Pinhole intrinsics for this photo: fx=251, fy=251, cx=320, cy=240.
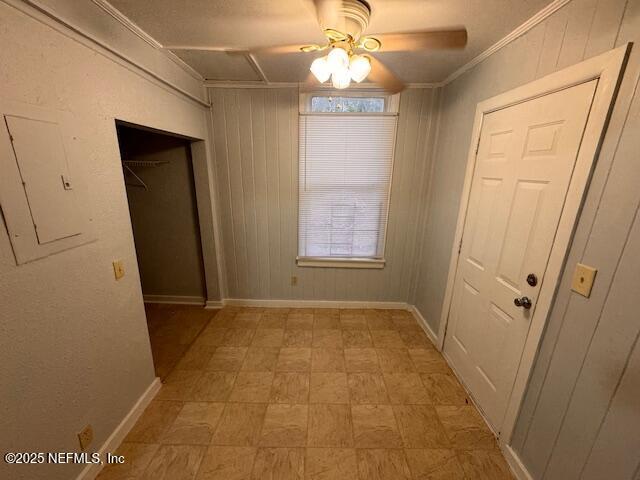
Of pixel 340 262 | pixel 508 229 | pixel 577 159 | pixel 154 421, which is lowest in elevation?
pixel 154 421

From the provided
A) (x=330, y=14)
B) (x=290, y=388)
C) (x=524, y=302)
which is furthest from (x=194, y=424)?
(x=330, y=14)

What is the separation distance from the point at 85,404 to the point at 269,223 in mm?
1959

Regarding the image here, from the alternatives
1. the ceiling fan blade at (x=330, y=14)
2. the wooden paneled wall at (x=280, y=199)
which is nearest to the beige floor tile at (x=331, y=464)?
the wooden paneled wall at (x=280, y=199)

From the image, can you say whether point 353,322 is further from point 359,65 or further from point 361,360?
point 359,65

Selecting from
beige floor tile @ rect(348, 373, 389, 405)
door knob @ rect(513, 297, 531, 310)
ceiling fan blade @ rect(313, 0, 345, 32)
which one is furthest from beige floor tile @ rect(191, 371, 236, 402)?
ceiling fan blade @ rect(313, 0, 345, 32)

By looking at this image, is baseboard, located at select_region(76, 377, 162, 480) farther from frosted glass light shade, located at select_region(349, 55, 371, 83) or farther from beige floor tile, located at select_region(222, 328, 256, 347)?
frosted glass light shade, located at select_region(349, 55, 371, 83)

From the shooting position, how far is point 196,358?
7.37ft

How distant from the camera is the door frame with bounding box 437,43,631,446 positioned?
0.99 metres

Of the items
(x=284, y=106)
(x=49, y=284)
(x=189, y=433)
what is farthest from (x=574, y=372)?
(x=284, y=106)

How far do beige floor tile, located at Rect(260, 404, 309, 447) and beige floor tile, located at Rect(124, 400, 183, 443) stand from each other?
2.11 ft

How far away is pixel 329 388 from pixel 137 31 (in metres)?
2.74

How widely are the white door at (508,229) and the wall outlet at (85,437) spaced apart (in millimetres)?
2331

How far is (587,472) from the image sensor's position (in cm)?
103

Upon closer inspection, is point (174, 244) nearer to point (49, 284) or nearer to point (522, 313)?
point (49, 284)
